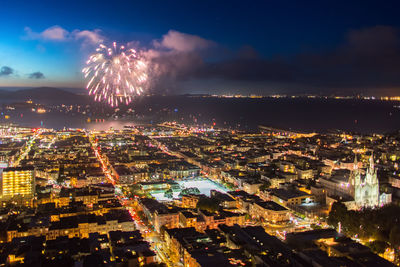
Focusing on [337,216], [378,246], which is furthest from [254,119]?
[378,246]

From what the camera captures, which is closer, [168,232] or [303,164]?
[168,232]

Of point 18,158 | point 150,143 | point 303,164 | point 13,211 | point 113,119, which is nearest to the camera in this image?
point 13,211

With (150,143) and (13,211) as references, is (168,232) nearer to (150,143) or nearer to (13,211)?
(13,211)

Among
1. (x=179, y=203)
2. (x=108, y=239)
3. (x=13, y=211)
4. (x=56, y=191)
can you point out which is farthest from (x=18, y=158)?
(x=108, y=239)

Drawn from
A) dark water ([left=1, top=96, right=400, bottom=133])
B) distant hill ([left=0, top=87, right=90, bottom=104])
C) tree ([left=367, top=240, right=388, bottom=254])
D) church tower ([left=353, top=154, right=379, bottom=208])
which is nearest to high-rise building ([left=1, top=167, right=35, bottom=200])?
tree ([left=367, top=240, right=388, bottom=254])

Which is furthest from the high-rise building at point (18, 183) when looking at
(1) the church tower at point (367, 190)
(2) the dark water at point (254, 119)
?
(2) the dark water at point (254, 119)

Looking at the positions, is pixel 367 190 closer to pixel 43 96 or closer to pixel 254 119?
pixel 254 119

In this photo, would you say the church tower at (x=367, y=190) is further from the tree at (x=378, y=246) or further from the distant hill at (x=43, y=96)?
the distant hill at (x=43, y=96)

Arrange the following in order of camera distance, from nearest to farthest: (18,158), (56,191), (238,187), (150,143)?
1. (56,191)
2. (238,187)
3. (18,158)
4. (150,143)
